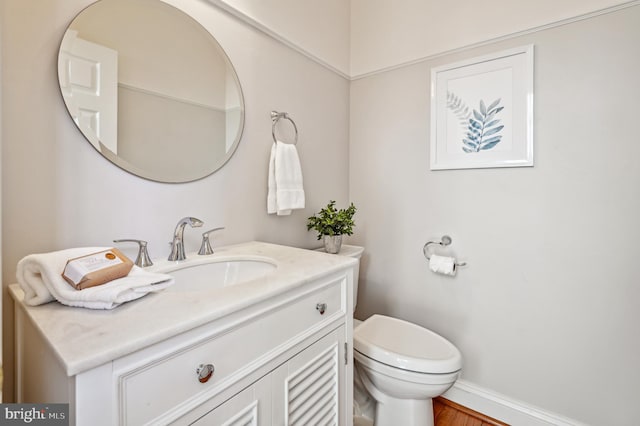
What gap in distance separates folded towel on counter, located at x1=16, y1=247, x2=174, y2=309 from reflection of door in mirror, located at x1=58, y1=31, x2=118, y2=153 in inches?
16.5

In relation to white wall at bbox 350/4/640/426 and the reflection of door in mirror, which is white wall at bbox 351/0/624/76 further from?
the reflection of door in mirror

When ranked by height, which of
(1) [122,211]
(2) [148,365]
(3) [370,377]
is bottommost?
(3) [370,377]

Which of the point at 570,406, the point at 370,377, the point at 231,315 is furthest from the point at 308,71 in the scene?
the point at 570,406

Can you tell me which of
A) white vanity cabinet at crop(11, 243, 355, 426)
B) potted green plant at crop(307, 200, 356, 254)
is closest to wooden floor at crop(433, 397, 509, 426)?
white vanity cabinet at crop(11, 243, 355, 426)

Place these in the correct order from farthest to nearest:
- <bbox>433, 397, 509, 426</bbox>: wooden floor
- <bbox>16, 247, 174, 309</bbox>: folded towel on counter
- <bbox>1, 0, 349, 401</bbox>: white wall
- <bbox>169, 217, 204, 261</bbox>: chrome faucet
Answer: <bbox>433, 397, 509, 426</bbox>: wooden floor, <bbox>169, 217, 204, 261</bbox>: chrome faucet, <bbox>1, 0, 349, 401</bbox>: white wall, <bbox>16, 247, 174, 309</bbox>: folded towel on counter

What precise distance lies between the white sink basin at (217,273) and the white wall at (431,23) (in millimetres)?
1507

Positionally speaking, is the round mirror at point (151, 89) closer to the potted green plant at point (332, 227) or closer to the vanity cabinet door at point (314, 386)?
the potted green plant at point (332, 227)

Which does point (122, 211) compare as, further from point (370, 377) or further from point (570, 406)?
point (570, 406)

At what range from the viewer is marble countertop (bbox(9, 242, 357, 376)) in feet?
1.51

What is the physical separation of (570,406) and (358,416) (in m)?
0.99

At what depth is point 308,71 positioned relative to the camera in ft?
5.58

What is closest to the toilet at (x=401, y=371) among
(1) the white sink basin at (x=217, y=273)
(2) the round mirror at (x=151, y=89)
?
(1) the white sink basin at (x=217, y=273)

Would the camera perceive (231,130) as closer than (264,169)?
Yes

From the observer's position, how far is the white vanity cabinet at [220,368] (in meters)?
0.48
